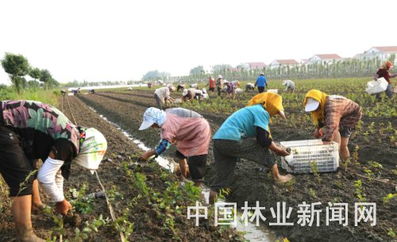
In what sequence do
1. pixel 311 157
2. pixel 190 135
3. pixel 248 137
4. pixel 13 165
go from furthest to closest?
pixel 311 157 → pixel 190 135 → pixel 248 137 → pixel 13 165

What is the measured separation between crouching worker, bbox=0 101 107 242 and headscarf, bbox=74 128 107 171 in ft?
Result: 0.08

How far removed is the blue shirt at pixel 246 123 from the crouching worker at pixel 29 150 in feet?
5.72

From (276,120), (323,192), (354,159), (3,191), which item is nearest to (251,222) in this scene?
(323,192)

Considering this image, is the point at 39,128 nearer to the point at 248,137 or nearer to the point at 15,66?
the point at 248,137

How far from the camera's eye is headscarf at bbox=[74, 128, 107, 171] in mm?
3070

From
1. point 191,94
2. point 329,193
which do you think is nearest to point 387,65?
point 329,193

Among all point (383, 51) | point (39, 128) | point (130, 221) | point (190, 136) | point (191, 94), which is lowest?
point (383, 51)

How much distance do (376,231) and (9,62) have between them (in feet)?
73.1

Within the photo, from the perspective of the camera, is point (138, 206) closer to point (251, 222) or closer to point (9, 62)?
point (251, 222)

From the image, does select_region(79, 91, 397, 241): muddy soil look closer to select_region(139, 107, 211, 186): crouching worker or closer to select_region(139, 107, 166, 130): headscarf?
select_region(139, 107, 211, 186): crouching worker

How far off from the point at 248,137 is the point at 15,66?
20729 millimetres

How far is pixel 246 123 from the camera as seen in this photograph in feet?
13.9

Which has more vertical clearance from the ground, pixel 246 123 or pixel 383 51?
pixel 246 123

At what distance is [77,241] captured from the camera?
2693 mm
